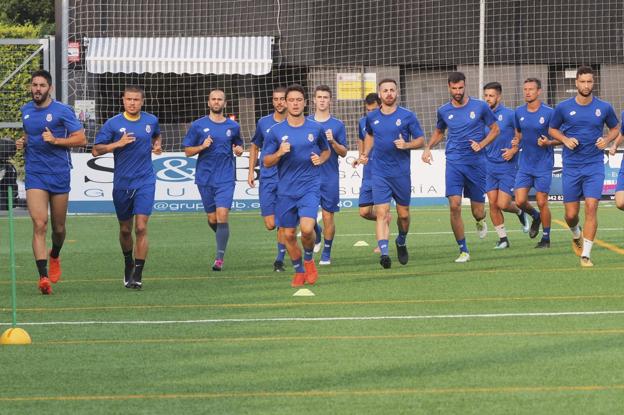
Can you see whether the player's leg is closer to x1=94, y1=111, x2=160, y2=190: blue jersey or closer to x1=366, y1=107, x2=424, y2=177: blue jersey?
x1=94, y1=111, x2=160, y2=190: blue jersey

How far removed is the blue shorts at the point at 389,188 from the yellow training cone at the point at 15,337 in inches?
265

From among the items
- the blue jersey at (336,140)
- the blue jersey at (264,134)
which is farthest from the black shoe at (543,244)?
the blue jersey at (264,134)

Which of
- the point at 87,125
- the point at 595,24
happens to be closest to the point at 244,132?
the point at 87,125

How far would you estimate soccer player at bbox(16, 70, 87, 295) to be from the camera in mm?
14188

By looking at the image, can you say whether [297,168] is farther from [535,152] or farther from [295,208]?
[535,152]

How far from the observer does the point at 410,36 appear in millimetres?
36375

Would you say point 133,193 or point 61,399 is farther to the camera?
point 133,193

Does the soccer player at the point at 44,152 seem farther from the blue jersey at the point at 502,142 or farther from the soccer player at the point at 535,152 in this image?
the blue jersey at the point at 502,142

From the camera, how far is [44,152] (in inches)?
564

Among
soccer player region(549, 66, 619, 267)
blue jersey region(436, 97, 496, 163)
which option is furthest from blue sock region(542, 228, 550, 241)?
soccer player region(549, 66, 619, 267)

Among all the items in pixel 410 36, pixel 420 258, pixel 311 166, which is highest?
pixel 410 36

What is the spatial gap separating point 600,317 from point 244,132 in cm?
2475

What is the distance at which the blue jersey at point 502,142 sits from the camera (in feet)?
65.6

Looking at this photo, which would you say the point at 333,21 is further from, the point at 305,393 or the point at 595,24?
the point at 305,393
